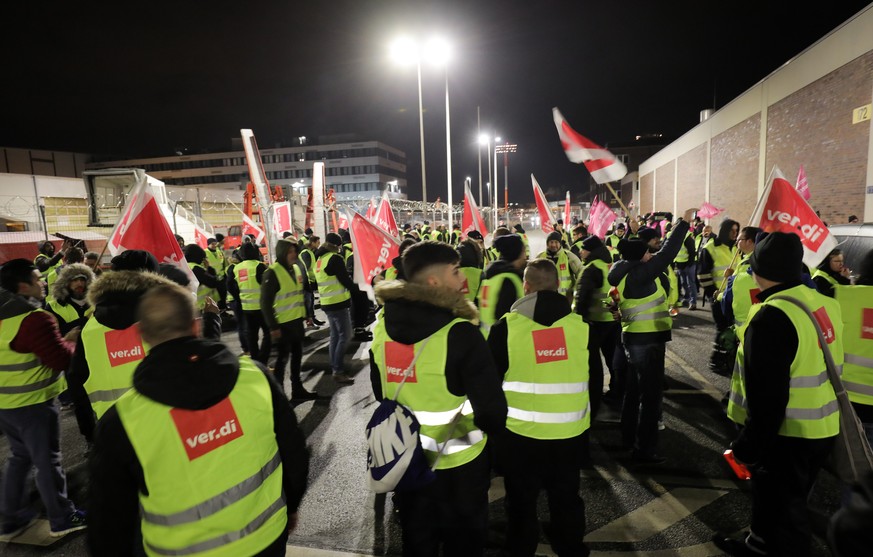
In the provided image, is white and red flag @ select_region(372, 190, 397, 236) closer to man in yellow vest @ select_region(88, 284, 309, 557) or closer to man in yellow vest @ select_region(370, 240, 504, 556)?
man in yellow vest @ select_region(370, 240, 504, 556)

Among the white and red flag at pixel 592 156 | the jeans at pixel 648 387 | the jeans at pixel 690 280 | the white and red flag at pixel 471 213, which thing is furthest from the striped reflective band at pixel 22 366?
the jeans at pixel 690 280

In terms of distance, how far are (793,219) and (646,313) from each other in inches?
73.2

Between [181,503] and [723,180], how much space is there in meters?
29.8

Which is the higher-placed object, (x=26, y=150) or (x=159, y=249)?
(x=26, y=150)

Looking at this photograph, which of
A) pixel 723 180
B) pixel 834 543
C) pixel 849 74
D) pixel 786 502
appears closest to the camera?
pixel 834 543

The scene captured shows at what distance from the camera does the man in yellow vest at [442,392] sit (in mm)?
2385

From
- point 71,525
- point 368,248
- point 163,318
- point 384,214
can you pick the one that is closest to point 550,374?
point 163,318

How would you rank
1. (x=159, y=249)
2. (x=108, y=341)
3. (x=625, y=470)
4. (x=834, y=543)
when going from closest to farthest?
(x=834, y=543)
(x=108, y=341)
(x=625, y=470)
(x=159, y=249)

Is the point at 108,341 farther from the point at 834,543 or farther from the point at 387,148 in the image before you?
the point at 387,148

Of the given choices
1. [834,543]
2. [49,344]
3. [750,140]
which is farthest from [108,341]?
[750,140]

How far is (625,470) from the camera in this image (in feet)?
14.3

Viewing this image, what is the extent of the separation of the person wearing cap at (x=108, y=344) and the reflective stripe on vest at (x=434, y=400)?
4.88 ft

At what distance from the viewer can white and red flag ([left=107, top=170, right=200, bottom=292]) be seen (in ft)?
16.4

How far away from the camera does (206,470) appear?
1744 millimetres
